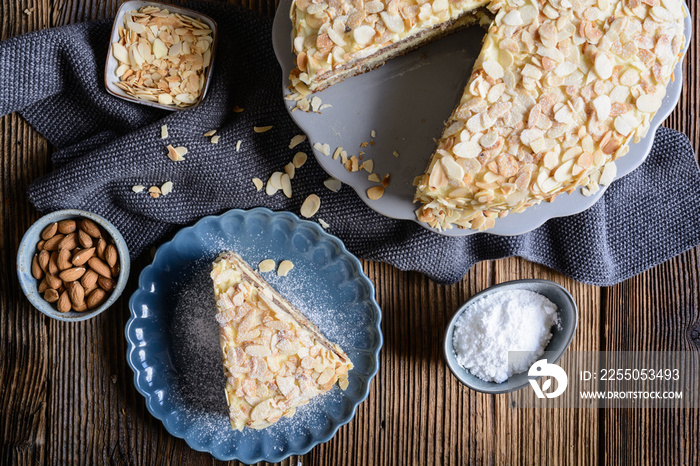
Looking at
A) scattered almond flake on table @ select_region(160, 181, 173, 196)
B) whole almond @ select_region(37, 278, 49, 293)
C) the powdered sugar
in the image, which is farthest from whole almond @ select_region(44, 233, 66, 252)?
the powdered sugar

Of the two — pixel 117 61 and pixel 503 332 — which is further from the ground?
pixel 117 61

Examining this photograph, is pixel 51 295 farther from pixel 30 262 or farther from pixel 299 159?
pixel 299 159

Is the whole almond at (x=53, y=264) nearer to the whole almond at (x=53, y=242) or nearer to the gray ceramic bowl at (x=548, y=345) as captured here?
the whole almond at (x=53, y=242)

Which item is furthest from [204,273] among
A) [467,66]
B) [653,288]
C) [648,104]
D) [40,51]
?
[653,288]

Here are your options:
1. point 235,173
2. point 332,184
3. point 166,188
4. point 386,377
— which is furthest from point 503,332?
point 166,188

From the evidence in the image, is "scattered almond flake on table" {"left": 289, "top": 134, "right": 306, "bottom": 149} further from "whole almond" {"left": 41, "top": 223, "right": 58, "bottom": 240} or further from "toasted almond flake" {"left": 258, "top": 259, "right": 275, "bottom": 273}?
"whole almond" {"left": 41, "top": 223, "right": 58, "bottom": 240}

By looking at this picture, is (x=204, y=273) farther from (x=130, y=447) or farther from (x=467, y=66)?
(x=467, y=66)

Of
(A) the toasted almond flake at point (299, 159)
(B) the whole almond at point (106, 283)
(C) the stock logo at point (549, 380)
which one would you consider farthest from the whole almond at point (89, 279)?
(C) the stock logo at point (549, 380)
